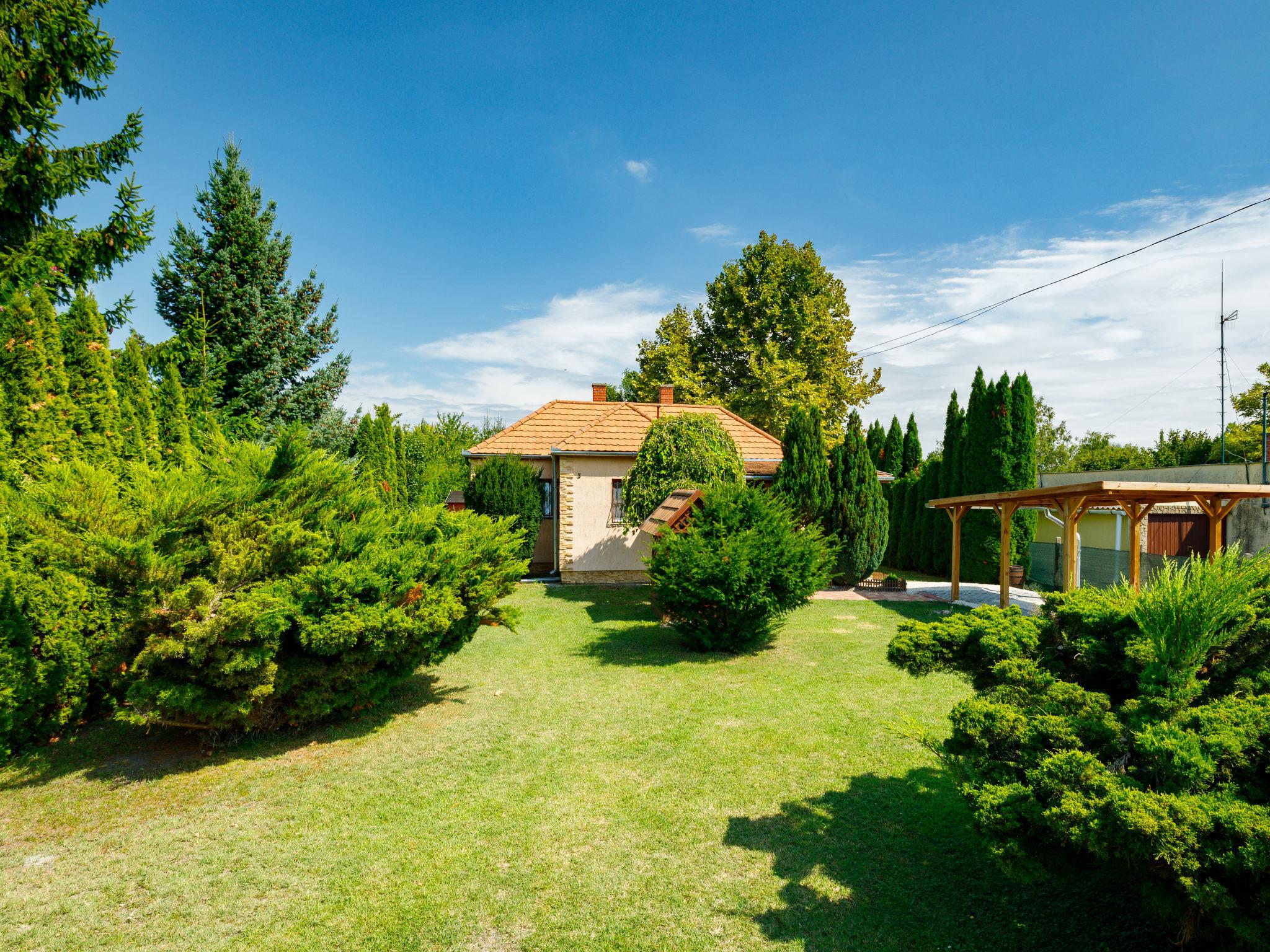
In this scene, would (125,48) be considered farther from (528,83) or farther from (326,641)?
(326,641)

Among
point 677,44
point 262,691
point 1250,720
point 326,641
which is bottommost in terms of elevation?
point 262,691

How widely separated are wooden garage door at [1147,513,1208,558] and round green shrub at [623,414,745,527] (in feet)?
49.0

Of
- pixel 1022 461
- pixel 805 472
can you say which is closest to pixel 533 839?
pixel 805 472

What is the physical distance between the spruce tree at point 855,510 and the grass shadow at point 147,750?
1145 centimetres

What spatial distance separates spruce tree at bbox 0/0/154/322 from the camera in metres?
7.84

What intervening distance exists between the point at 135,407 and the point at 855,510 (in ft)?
46.6

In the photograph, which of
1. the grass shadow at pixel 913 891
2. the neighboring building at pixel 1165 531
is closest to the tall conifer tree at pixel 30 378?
the grass shadow at pixel 913 891

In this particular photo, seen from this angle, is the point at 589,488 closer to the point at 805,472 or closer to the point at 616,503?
the point at 616,503

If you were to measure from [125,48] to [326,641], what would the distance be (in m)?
9.44

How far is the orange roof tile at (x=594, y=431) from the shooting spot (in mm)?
17141

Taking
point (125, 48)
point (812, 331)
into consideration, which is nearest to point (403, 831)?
point (125, 48)

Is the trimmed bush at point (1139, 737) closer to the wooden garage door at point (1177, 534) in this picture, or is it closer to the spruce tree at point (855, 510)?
the spruce tree at point (855, 510)

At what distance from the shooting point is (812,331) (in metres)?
31.0

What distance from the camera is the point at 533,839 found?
4430 millimetres
